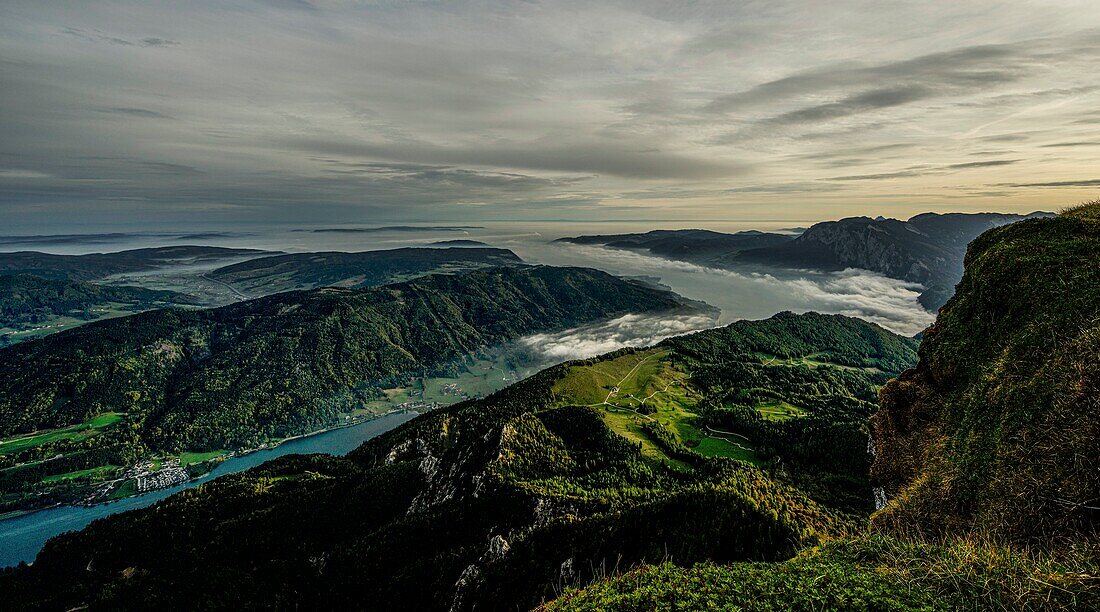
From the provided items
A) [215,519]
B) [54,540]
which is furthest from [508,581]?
[54,540]

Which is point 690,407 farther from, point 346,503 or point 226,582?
point 226,582

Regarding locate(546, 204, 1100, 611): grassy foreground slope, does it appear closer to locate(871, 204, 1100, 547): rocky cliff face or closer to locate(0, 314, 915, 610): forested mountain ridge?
locate(871, 204, 1100, 547): rocky cliff face

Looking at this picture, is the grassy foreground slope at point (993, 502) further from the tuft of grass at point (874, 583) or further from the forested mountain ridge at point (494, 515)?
the forested mountain ridge at point (494, 515)

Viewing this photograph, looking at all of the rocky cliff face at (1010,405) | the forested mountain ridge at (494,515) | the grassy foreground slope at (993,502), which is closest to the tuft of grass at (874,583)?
the grassy foreground slope at (993,502)

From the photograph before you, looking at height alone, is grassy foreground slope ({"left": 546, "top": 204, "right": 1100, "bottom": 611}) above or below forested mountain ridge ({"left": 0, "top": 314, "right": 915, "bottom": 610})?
above

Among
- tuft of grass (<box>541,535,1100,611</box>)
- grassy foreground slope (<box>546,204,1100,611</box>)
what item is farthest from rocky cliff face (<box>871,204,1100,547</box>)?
tuft of grass (<box>541,535,1100,611</box>)

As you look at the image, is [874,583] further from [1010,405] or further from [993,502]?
[1010,405]
